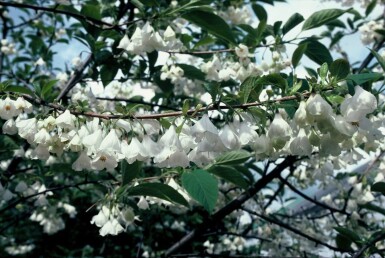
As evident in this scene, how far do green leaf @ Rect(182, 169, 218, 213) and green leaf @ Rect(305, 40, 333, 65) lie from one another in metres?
1.51

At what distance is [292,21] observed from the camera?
2.83 m

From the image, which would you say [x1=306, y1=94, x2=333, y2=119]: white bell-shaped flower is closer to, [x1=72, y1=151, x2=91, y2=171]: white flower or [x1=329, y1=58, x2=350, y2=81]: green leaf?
[x1=329, y1=58, x2=350, y2=81]: green leaf

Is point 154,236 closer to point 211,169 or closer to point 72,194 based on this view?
point 72,194

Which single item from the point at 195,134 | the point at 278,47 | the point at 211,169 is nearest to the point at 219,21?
the point at 278,47

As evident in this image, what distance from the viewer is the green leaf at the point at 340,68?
1.44 meters

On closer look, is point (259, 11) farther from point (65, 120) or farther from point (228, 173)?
point (65, 120)

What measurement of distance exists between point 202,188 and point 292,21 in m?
1.74

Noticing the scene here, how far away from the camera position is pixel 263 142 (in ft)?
5.77

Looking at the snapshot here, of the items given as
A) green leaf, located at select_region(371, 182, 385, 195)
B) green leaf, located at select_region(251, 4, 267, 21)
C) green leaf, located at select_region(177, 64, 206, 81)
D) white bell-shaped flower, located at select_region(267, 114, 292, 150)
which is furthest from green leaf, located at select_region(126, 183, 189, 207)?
green leaf, located at select_region(251, 4, 267, 21)

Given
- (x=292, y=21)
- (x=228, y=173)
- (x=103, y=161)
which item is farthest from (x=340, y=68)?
(x=292, y=21)

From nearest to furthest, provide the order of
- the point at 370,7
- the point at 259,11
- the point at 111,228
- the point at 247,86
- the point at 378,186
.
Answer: the point at 247,86 < the point at 378,186 < the point at 111,228 < the point at 259,11 < the point at 370,7

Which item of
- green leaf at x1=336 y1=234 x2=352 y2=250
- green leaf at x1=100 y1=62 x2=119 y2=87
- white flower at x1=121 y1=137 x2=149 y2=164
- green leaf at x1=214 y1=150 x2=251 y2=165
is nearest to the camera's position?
white flower at x1=121 y1=137 x2=149 y2=164

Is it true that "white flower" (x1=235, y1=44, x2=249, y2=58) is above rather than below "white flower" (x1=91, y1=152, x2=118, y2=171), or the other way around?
above

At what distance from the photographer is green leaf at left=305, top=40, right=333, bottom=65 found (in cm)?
271
